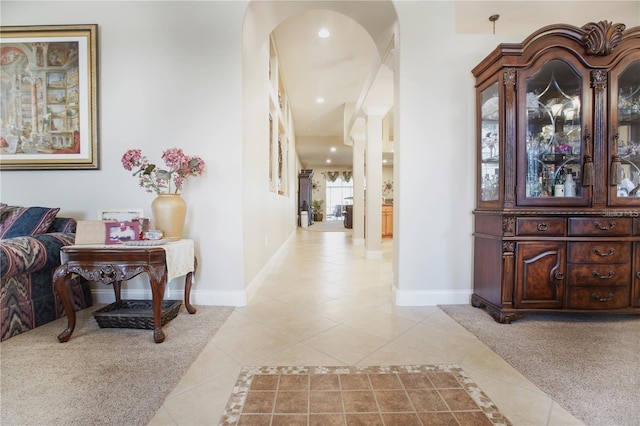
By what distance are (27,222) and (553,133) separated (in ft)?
13.3

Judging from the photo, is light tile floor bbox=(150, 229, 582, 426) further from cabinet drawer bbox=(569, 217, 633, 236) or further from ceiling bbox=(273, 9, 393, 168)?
ceiling bbox=(273, 9, 393, 168)

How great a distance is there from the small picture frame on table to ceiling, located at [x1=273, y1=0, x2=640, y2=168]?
8.85ft

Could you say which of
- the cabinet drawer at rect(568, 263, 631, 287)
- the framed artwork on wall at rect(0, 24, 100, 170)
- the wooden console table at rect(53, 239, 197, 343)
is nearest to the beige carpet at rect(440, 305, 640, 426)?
the cabinet drawer at rect(568, 263, 631, 287)

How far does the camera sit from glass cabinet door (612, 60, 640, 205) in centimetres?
209

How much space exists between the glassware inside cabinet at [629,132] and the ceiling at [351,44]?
4.64 feet

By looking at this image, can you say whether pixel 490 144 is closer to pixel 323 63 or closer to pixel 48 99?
pixel 323 63

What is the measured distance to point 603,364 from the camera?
151 centimetres

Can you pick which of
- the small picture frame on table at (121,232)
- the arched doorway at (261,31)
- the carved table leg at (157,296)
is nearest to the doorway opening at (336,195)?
the arched doorway at (261,31)

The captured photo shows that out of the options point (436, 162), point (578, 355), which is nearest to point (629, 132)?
point (436, 162)

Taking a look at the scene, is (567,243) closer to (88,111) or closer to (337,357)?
(337,357)

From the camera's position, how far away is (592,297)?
2.04m

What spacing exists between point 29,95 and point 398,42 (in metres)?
3.18

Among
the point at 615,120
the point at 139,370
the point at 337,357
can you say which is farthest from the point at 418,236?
the point at 139,370

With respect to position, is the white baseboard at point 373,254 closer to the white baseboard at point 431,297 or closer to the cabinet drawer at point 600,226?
the white baseboard at point 431,297
